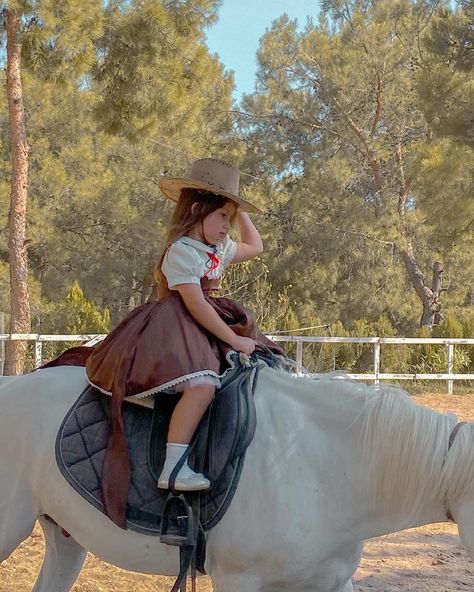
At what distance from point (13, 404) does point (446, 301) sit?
1877cm

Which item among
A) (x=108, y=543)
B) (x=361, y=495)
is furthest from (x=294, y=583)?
(x=108, y=543)

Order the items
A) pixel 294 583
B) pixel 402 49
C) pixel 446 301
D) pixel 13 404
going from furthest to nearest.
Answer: pixel 446 301, pixel 402 49, pixel 13 404, pixel 294 583

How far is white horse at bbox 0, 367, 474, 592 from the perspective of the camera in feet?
6.66

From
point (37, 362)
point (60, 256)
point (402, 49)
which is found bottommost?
point (37, 362)

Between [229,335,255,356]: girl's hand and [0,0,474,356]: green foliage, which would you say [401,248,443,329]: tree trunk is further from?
[229,335,255,356]: girl's hand

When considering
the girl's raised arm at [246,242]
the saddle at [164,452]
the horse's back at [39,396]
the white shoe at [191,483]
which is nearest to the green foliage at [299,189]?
the girl's raised arm at [246,242]

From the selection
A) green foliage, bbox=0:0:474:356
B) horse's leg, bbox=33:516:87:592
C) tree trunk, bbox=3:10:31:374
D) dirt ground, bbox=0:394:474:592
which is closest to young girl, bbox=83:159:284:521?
horse's leg, bbox=33:516:87:592

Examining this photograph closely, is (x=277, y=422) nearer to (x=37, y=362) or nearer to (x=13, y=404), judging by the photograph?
(x=13, y=404)

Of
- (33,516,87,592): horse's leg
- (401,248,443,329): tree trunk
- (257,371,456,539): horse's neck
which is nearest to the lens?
(257,371,456,539): horse's neck

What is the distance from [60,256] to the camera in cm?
1833

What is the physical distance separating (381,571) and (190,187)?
2795 mm

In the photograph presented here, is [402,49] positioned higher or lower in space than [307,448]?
higher

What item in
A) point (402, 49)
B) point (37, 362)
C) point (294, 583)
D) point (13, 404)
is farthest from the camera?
point (402, 49)

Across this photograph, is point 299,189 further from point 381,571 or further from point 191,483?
point 191,483
